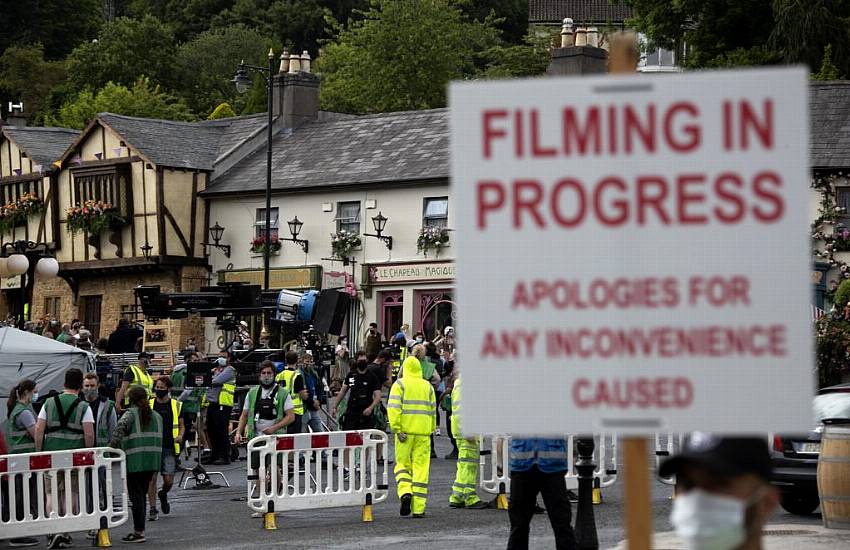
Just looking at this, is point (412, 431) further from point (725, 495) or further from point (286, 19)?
point (286, 19)

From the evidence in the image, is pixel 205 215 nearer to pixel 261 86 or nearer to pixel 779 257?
pixel 261 86

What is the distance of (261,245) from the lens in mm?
46000

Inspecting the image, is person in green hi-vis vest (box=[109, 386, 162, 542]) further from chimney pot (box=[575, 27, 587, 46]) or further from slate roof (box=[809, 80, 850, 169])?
chimney pot (box=[575, 27, 587, 46])

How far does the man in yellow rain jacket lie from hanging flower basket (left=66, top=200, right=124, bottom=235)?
30.9 meters

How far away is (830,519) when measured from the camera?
604 inches

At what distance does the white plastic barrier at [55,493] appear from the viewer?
1670 cm

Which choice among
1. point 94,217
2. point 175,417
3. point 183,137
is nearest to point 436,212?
point 183,137

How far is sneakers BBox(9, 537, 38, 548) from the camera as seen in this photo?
1758 cm

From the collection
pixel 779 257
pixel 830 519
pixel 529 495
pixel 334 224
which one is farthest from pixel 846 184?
pixel 779 257

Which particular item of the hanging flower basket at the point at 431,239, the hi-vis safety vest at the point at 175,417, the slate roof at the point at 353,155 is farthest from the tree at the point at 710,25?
the hi-vis safety vest at the point at 175,417

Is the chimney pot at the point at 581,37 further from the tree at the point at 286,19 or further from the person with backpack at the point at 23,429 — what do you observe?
the tree at the point at 286,19

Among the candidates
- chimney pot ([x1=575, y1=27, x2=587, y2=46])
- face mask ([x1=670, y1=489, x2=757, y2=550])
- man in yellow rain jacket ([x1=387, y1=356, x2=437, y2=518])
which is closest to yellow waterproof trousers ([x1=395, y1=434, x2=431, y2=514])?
man in yellow rain jacket ([x1=387, y1=356, x2=437, y2=518])

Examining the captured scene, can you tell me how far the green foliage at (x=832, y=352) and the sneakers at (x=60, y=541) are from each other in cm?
1677

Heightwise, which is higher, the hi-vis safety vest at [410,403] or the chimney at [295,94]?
the chimney at [295,94]
